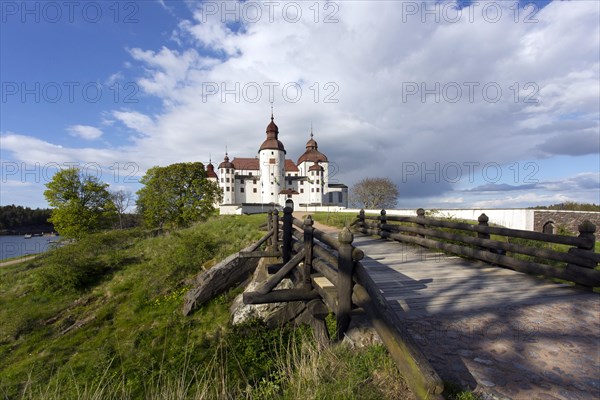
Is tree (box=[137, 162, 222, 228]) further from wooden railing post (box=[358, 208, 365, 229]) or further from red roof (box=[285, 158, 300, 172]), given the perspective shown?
red roof (box=[285, 158, 300, 172])

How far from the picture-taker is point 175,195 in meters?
30.7

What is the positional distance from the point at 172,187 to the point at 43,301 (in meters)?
19.7

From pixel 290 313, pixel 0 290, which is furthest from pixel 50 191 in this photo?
pixel 290 313

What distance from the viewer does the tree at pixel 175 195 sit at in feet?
97.0

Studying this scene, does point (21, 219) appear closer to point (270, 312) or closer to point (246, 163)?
point (246, 163)

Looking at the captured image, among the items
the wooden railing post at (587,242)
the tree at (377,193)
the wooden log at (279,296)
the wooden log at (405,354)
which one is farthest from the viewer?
the tree at (377,193)

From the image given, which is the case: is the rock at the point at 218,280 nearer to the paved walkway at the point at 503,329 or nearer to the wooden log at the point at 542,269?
the paved walkway at the point at 503,329

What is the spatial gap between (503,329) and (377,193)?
52.7 metres

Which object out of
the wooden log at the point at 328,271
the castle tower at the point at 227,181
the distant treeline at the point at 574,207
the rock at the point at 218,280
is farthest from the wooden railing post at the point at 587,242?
the castle tower at the point at 227,181

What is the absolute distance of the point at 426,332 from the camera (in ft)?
11.1

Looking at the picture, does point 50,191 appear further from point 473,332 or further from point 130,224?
point 473,332

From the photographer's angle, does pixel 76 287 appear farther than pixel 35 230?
No

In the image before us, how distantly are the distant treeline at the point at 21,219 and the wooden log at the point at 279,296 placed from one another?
102m

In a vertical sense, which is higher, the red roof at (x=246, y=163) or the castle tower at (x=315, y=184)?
the red roof at (x=246, y=163)
